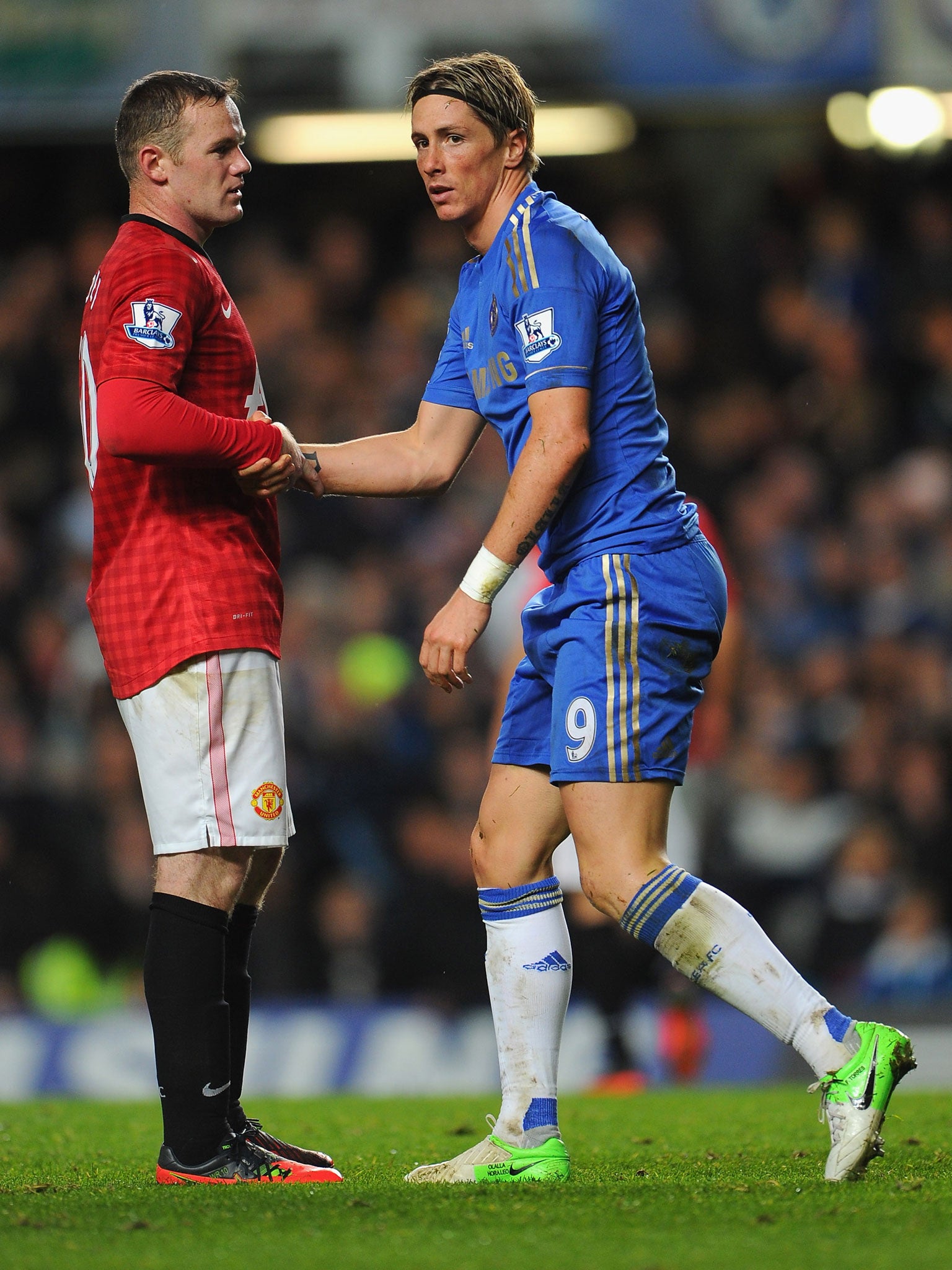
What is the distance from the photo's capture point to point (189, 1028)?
3.30 m

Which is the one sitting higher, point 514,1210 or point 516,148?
point 516,148

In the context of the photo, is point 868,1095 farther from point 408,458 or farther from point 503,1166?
point 408,458

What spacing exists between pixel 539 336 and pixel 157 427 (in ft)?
2.49

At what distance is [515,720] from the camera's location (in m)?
3.53

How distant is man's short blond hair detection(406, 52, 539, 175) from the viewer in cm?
349

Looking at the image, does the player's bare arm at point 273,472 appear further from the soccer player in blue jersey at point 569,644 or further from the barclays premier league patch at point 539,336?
the barclays premier league patch at point 539,336

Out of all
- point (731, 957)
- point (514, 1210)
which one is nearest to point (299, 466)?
point (731, 957)

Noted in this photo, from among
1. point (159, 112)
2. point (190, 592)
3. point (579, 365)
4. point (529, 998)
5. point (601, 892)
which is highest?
point (159, 112)

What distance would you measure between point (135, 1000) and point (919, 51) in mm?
6513

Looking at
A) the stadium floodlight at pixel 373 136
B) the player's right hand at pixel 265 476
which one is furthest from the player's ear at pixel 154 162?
the stadium floodlight at pixel 373 136

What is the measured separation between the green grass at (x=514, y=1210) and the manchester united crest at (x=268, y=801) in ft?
2.33

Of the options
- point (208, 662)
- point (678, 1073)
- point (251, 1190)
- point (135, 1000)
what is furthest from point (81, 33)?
point (251, 1190)

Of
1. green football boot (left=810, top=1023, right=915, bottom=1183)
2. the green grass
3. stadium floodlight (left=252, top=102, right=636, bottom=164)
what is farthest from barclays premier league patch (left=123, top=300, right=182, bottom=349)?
stadium floodlight (left=252, top=102, right=636, bottom=164)

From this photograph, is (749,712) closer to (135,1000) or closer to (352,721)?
(352,721)
